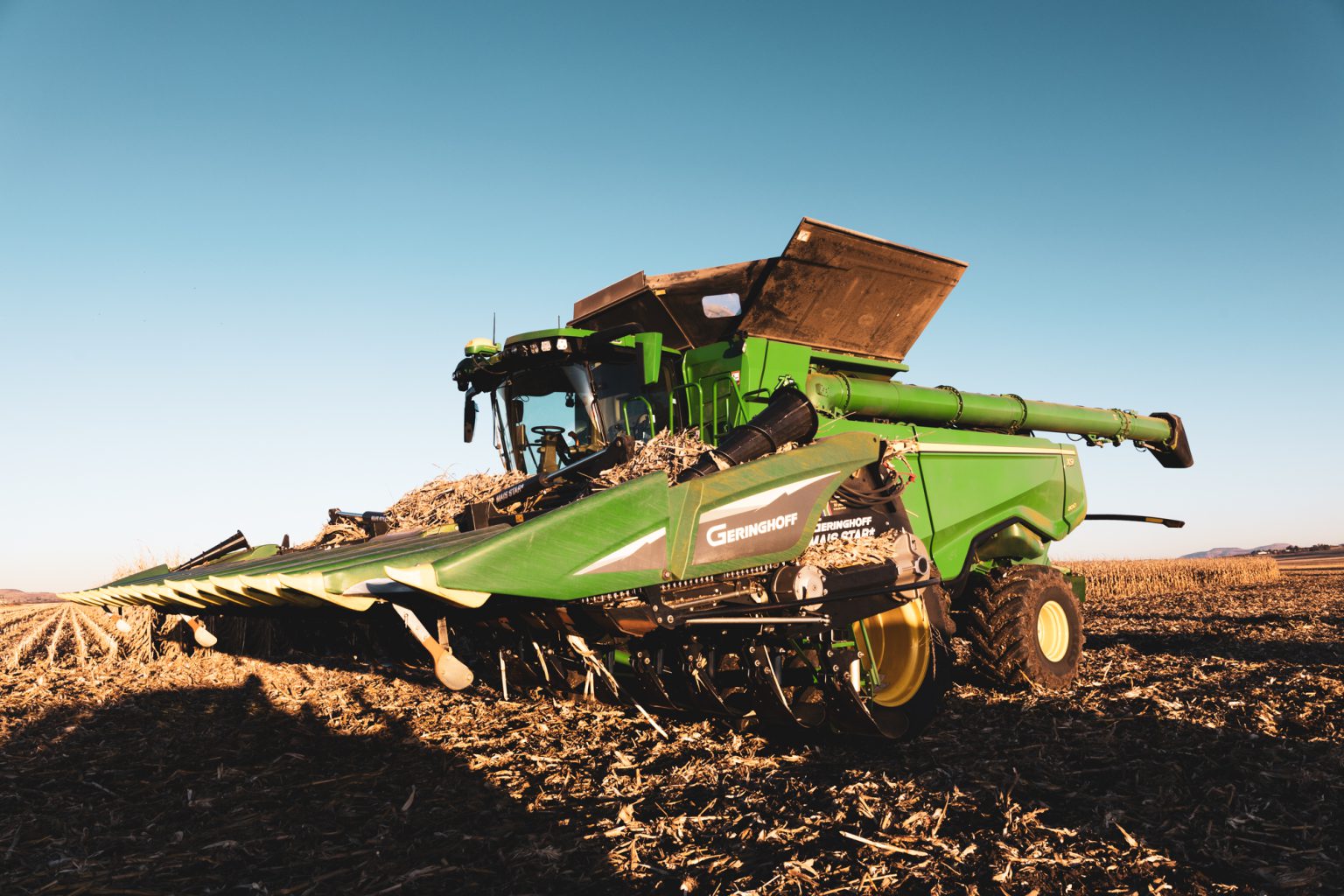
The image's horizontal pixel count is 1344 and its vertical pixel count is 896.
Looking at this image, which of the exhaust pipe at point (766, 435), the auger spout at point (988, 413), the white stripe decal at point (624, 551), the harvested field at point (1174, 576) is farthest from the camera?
the harvested field at point (1174, 576)

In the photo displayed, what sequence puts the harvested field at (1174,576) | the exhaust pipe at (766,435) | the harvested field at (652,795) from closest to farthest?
the harvested field at (652,795) < the exhaust pipe at (766,435) < the harvested field at (1174,576)

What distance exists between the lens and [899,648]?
4871 millimetres

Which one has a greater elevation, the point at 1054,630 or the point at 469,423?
the point at 469,423

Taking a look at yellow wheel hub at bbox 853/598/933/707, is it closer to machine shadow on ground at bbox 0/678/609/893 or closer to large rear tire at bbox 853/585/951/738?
large rear tire at bbox 853/585/951/738

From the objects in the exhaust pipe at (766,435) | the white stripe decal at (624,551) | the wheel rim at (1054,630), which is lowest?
the wheel rim at (1054,630)

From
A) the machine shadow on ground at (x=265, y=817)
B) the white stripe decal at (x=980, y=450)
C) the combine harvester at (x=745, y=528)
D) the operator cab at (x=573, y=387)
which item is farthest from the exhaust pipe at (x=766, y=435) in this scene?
the machine shadow on ground at (x=265, y=817)

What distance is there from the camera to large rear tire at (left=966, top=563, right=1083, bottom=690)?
18.4 feet

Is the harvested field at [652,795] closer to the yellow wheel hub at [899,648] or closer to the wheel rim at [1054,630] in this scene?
the yellow wheel hub at [899,648]

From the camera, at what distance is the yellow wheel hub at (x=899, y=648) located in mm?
4609

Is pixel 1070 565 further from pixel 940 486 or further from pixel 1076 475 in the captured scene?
pixel 940 486

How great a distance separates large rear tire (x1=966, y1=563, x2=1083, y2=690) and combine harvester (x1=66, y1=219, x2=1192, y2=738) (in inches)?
0.7

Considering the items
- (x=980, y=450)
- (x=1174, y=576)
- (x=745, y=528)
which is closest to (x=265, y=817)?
(x=745, y=528)

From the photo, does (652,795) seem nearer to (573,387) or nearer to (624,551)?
(624,551)

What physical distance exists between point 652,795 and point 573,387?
2.68m
